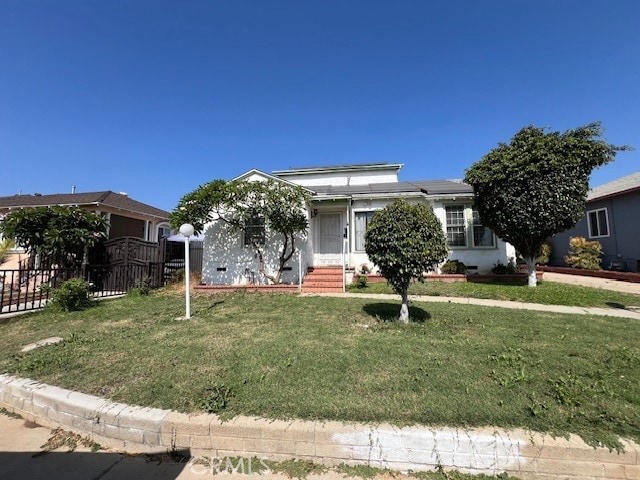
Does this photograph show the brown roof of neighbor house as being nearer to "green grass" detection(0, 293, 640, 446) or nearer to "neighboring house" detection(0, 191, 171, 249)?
"neighboring house" detection(0, 191, 171, 249)

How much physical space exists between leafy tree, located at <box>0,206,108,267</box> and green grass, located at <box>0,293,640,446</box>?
4902 mm

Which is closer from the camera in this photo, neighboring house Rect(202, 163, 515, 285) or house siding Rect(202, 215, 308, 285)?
house siding Rect(202, 215, 308, 285)

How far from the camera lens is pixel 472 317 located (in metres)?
6.56

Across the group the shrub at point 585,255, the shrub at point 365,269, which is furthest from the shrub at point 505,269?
the shrub at point 365,269

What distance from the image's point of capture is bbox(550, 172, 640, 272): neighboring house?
13234 millimetres

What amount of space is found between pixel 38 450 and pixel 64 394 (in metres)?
0.60

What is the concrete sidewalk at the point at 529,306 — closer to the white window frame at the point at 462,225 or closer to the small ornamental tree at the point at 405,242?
the small ornamental tree at the point at 405,242

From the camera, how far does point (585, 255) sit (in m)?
14.0

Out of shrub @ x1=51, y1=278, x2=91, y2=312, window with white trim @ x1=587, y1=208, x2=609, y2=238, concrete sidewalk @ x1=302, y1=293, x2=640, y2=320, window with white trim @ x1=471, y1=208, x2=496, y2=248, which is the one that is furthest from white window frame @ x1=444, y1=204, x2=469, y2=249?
shrub @ x1=51, y1=278, x2=91, y2=312

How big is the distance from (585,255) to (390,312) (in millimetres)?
12306

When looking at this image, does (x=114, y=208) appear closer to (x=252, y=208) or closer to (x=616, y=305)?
(x=252, y=208)

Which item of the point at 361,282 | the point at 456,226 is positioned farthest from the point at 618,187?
the point at 361,282

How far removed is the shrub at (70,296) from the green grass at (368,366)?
1.23m

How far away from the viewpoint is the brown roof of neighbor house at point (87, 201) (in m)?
16.3
